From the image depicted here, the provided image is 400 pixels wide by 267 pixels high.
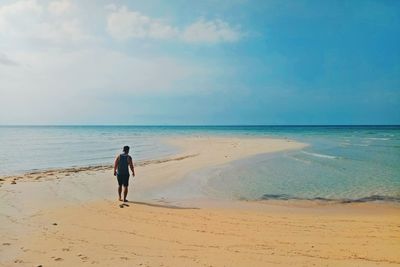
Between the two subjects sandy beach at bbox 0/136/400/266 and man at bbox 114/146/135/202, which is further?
man at bbox 114/146/135/202

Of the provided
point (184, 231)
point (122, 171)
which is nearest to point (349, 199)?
point (184, 231)

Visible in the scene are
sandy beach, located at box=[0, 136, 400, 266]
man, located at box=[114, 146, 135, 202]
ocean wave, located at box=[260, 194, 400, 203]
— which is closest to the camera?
sandy beach, located at box=[0, 136, 400, 266]

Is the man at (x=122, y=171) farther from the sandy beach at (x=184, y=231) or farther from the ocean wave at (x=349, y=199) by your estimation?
the ocean wave at (x=349, y=199)

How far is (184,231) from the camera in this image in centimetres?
852

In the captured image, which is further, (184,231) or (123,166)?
(123,166)

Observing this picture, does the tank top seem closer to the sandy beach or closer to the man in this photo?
the man

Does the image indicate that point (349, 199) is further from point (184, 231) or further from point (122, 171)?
point (122, 171)

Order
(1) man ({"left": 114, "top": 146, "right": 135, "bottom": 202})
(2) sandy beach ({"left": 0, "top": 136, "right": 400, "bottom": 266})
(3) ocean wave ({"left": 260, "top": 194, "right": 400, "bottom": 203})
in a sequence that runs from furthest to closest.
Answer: (3) ocean wave ({"left": 260, "top": 194, "right": 400, "bottom": 203})
(1) man ({"left": 114, "top": 146, "right": 135, "bottom": 202})
(2) sandy beach ({"left": 0, "top": 136, "right": 400, "bottom": 266})

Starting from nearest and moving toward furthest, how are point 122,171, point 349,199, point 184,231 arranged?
point 184,231, point 122,171, point 349,199

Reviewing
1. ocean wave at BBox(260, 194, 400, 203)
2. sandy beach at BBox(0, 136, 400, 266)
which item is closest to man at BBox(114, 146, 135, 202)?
sandy beach at BBox(0, 136, 400, 266)

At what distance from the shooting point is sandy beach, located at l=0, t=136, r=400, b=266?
6.72m

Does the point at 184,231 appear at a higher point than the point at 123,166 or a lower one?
lower

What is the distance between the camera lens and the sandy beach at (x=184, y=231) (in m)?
6.72

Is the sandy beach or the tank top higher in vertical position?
the tank top
